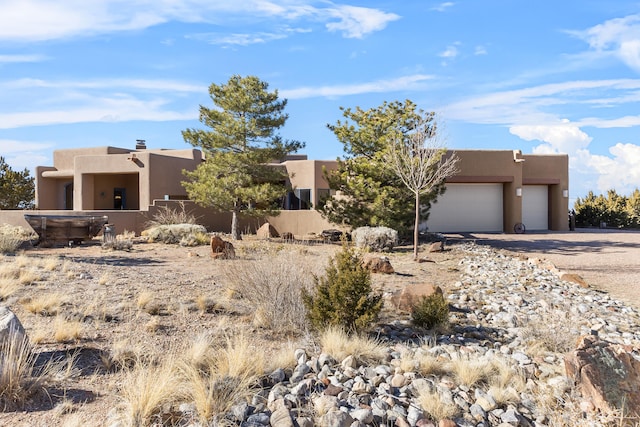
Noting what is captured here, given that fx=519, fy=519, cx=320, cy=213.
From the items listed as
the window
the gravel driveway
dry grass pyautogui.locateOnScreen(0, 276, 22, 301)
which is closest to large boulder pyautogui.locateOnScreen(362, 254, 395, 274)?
the gravel driveway

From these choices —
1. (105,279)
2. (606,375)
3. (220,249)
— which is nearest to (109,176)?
(220,249)

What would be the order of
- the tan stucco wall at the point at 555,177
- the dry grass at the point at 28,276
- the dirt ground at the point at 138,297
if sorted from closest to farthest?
the dirt ground at the point at 138,297 < the dry grass at the point at 28,276 < the tan stucco wall at the point at 555,177

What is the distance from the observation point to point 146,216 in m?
22.5

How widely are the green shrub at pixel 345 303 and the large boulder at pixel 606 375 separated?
2529 mm

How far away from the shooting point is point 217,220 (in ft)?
79.4

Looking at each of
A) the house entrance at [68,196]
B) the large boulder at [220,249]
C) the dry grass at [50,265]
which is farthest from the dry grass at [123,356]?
the house entrance at [68,196]

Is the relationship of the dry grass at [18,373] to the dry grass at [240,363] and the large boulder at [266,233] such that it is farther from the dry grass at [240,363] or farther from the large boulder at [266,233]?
the large boulder at [266,233]

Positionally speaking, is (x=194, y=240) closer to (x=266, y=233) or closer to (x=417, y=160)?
(x=266, y=233)

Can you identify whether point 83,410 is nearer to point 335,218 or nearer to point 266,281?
point 266,281

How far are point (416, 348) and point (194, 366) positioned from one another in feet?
9.81

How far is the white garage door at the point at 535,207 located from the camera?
26594mm

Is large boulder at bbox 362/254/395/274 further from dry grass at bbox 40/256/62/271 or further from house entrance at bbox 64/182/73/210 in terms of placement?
house entrance at bbox 64/182/73/210

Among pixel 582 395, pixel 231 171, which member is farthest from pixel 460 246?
pixel 582 395

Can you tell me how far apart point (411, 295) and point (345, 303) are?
205cm
